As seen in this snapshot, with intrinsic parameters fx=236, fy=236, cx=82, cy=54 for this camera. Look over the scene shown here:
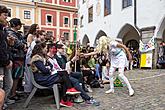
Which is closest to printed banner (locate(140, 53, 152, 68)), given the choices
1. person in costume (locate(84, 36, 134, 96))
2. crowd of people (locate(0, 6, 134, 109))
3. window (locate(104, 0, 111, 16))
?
window (locate(104, 0, 111, 16))

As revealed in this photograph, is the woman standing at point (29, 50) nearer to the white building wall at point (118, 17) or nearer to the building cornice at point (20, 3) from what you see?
the white building wall at point (118, 17)

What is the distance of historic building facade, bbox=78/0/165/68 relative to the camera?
15.3m

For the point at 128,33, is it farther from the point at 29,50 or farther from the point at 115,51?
the point at 29,50

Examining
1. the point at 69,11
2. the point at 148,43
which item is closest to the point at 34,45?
the point at 148,43

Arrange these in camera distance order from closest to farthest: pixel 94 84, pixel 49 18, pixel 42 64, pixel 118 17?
pixel 42 64 → pixel 94 84 → pixel 118 17 → pixel 49 18

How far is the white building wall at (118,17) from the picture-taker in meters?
15.2

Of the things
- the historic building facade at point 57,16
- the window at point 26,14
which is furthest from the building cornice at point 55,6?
the window at point 26,14

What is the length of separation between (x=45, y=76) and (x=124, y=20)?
46.8 feet

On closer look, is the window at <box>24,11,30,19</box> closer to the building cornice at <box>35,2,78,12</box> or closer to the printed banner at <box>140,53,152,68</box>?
the building cornice at <box>35,2,78,12</box>

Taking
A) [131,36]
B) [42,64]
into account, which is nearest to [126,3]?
[131,36]

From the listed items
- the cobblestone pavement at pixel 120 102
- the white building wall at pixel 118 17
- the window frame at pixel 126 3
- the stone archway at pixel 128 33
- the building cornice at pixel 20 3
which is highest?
the building cornice at pixel 20 3

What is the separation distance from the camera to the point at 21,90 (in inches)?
269

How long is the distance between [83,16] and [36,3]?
17200 mm

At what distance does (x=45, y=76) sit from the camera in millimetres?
5211
